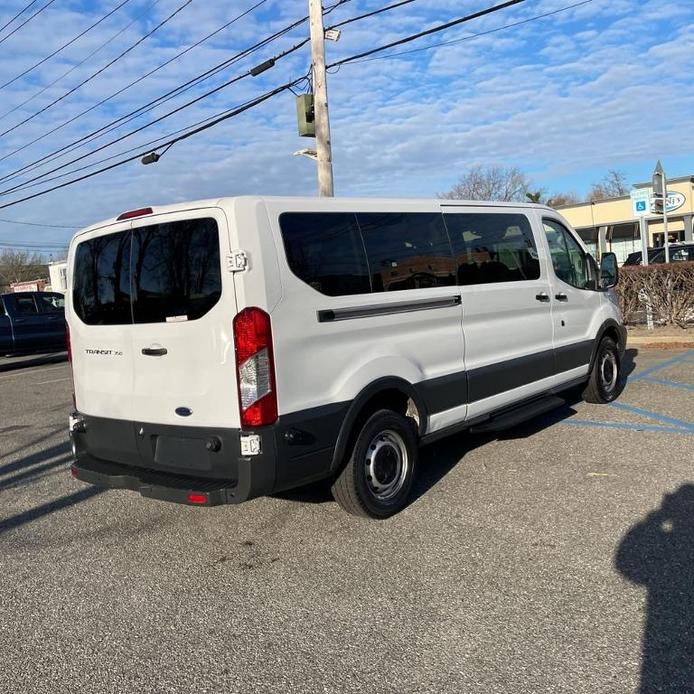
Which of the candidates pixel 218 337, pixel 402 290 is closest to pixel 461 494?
pixel 402 290

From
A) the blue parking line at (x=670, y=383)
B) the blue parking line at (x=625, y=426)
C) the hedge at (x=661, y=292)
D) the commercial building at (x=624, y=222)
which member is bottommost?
the blue parking line at (x=625, y=426)

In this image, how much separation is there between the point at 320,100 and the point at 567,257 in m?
7.47

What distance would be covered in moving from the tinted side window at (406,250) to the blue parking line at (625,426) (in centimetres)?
249

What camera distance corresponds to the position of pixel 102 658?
3.10 meters

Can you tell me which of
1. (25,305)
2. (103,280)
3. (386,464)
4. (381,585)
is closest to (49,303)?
(25,305)

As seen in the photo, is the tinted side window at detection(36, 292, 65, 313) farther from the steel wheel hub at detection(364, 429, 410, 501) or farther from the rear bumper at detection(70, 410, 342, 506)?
the steel wheel hub at detection(364, 429, 410, 501)

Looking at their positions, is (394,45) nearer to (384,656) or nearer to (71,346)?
(71,346)

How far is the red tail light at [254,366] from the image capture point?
12.2ft

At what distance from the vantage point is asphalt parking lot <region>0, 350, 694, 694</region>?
9.45ft

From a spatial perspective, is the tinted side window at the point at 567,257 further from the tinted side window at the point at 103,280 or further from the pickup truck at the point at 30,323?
the pickup truck at the point at 30,323

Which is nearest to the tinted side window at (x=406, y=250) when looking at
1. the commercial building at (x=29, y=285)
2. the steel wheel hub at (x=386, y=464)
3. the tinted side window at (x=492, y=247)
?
the tinted side window at (x=492, y=247)

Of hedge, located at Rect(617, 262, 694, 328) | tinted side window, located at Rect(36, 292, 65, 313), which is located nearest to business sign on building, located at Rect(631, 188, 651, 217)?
hedge, located at Rect(617, 262, 694, 328)

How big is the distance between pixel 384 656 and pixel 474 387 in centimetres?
272

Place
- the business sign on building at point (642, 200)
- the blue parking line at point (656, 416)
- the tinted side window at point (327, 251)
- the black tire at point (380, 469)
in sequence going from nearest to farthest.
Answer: the tinted side window at point (327, 251) → the black tire at point (380, 469) → the blue parking line at point (656, 416) → the business sign on building at point (642, 200)
